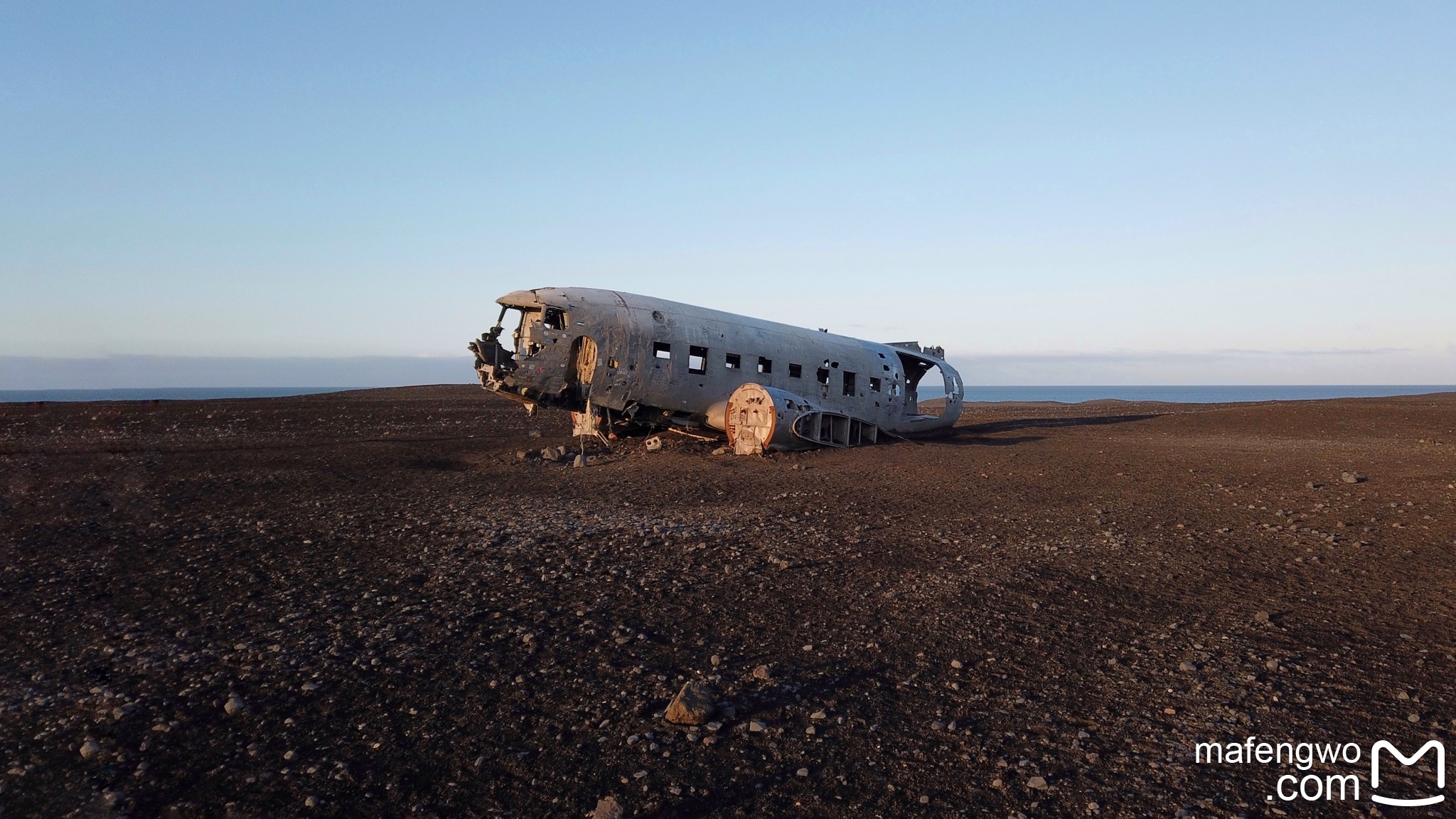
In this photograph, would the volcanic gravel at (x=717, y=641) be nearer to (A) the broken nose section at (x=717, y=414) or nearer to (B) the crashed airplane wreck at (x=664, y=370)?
(B) the crashed airplane wreck at (x=664, y=370)

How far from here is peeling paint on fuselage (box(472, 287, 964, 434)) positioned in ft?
54.7

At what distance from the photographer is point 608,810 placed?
396cm

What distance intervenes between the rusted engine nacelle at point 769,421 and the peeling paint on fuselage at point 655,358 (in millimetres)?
777

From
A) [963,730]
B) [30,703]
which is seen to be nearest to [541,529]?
[30,703]

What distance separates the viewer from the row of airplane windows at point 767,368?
1805cm

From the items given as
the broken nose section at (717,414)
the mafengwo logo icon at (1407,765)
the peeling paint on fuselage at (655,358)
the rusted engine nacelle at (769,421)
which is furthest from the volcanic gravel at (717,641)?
the broken nose section at (717,414)

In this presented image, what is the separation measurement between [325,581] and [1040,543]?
791cm

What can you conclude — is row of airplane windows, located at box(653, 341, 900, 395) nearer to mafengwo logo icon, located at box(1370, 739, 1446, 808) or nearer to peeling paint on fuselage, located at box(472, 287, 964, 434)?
peeling paint on fuselage, located at box(472, 287, 964, 434)

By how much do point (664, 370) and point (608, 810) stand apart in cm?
1428

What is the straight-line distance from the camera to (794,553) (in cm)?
914

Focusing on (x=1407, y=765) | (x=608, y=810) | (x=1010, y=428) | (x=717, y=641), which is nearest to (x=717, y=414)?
(x=717, y=641)

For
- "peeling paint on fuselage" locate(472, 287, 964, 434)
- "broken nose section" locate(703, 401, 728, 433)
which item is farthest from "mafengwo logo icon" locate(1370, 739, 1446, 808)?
"broken nose section" locate(703, 401, 728, 433)

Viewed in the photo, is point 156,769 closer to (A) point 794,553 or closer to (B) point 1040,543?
(A) point 794,553

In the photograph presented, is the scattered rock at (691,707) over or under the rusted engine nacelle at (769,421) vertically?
under
